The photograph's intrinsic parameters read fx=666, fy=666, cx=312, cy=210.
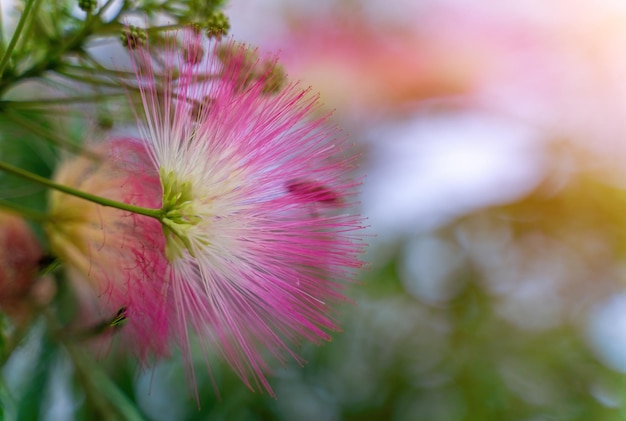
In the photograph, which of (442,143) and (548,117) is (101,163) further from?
(548,117)

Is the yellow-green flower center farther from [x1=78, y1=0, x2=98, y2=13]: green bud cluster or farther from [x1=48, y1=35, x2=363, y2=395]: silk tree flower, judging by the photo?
[x1=78, y1=0, x2=98, y2=13]: green bud cluster

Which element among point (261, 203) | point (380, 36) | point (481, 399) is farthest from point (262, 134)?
point (380, 36)

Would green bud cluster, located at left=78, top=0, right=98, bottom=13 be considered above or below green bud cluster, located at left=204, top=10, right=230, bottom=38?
above

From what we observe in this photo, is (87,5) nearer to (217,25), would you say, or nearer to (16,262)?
(217,25)

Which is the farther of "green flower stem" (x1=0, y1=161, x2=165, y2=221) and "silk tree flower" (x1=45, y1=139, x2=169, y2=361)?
"silk tree flower" (x1=45, y1=139, x2=169, y2=361)

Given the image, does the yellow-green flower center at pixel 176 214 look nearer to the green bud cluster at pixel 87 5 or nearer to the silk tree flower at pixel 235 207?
the silk tree flower at pixel 235 207

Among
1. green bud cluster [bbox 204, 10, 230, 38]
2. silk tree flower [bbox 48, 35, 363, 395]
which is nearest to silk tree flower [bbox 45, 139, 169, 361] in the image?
silk tree flower [bbox 48, 35, 363, 395]
